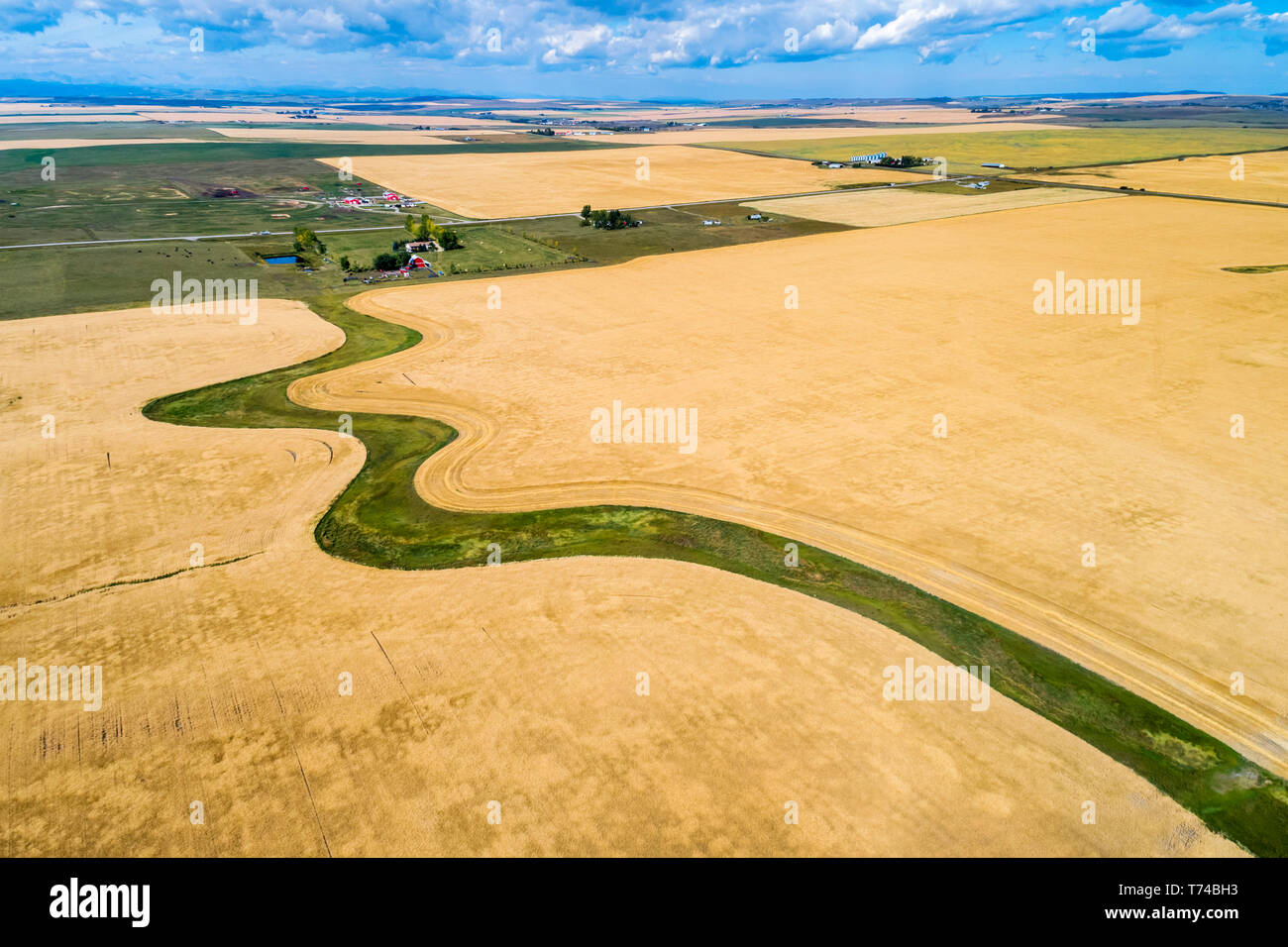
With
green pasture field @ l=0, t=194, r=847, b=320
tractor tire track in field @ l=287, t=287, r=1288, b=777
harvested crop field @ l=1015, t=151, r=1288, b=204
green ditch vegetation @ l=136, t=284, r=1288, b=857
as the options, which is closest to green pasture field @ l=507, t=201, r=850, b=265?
green pasture field @ l=0, t=194, r=847, b=320

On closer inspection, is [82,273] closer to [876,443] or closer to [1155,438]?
[876,443]

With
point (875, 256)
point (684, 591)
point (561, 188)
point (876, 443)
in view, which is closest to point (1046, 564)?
point (876, 443)

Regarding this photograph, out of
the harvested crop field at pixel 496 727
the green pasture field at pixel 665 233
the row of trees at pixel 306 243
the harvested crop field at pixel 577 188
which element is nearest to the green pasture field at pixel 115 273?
the row of trees at pixel 306 243

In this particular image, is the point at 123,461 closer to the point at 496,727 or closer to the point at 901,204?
the point at 496,727

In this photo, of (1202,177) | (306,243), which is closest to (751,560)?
(306,243)

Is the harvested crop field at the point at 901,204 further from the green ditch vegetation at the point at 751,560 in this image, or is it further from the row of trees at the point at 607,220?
the green ditch vegetation at the point at 751,560
